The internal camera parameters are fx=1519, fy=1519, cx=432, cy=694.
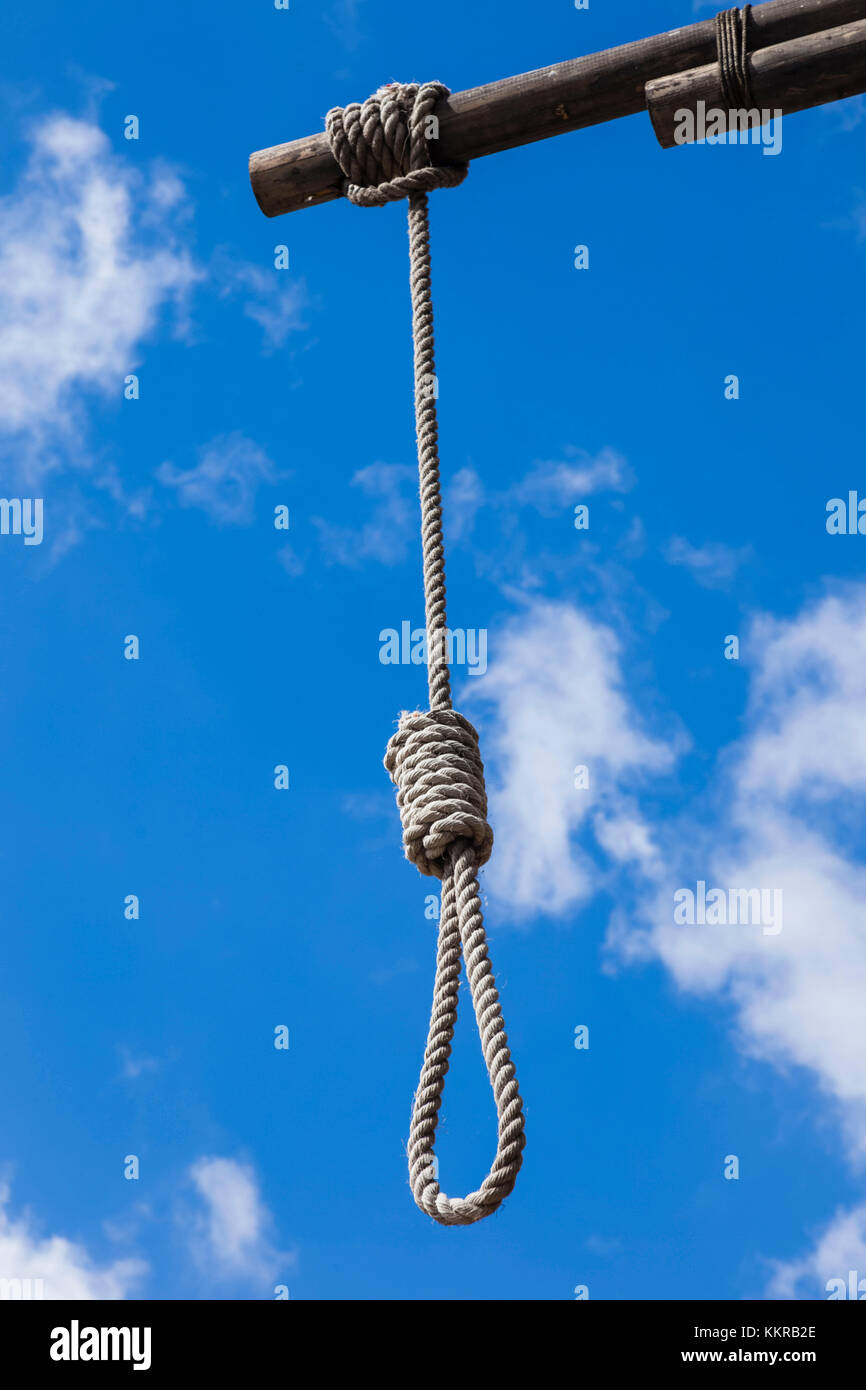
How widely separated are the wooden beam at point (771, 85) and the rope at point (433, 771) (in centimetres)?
37

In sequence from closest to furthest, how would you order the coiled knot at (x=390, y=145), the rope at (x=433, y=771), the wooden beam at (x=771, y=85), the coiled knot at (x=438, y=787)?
1. the rope at (x=433, y=771)
2. the coiled knot at (x=438, y=787)
3. the wooden beam at (x=771, y=85)
4. the coiled knot at (x=390, y=145)

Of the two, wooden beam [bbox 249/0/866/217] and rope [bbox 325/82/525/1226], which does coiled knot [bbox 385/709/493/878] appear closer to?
rope [bbox 325/82/525/1226]

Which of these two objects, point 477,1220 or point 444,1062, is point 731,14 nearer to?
point 444,1062

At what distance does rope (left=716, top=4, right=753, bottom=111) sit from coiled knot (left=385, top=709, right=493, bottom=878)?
1.13 metres

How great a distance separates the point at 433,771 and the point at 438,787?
0.03 meters

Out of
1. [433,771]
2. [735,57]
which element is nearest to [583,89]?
[735,57]

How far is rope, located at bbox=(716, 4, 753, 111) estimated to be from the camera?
8.09 feet

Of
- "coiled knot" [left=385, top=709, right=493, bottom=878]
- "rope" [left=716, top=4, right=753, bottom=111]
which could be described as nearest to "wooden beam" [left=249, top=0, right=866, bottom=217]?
"rope" [left=716, top=4, right=753, bottom=111]

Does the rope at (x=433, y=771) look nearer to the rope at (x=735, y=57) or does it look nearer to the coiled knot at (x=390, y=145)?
the coiled knot at (x=390, y=145)

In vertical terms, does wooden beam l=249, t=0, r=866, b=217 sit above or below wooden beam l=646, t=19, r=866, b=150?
above

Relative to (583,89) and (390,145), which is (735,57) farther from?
(390,145)

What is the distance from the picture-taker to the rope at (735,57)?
2.46m

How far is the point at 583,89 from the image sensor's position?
2.56 metres

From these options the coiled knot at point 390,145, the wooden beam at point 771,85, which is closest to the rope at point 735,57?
the wooden beam at point 771,85
